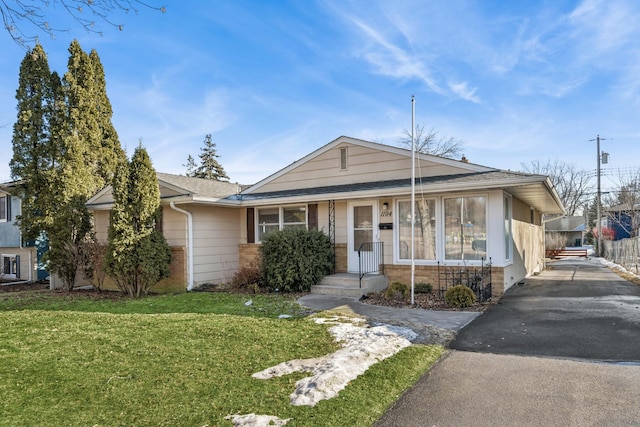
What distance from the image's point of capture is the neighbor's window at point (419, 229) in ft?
34.5

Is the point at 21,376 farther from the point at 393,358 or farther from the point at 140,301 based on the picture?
the point at 140,301

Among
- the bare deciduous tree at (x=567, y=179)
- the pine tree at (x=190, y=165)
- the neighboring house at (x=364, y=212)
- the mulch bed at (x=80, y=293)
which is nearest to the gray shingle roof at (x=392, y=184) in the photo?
the neighboring house at (x=364, y=212)

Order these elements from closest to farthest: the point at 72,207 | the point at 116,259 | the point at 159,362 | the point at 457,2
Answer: the point at 159,362
the point at 457,2
the point at 116,259
the point at 72,207

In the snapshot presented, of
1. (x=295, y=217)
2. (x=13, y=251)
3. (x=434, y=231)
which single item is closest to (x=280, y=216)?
(x=295, y=217)

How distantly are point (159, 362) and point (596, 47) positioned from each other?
1313 cm

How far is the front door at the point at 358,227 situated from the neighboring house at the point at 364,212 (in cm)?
3

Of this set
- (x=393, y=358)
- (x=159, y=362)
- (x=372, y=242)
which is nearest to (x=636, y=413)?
(x=393, y=358)

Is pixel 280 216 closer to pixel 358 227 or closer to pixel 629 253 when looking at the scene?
pixel 358 227

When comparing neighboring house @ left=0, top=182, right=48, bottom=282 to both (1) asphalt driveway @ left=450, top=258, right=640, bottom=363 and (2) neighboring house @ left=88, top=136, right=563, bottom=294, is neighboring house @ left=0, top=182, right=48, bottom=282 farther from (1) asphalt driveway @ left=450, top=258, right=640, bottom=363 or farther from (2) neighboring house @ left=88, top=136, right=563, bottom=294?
(1) asphalt driveway @ left=450, top=258, right=640, bottom=363

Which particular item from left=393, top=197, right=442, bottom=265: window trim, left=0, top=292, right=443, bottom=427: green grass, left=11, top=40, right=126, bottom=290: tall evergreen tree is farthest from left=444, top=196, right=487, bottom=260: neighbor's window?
left=11, top=40, right=126, bottom=290: tall evergreen tree

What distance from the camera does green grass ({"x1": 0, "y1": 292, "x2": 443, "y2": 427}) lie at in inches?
136

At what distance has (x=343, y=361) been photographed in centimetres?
466

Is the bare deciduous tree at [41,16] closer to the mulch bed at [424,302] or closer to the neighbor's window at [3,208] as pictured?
the mulch bed at [424,302]

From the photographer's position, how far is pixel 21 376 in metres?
4.31
